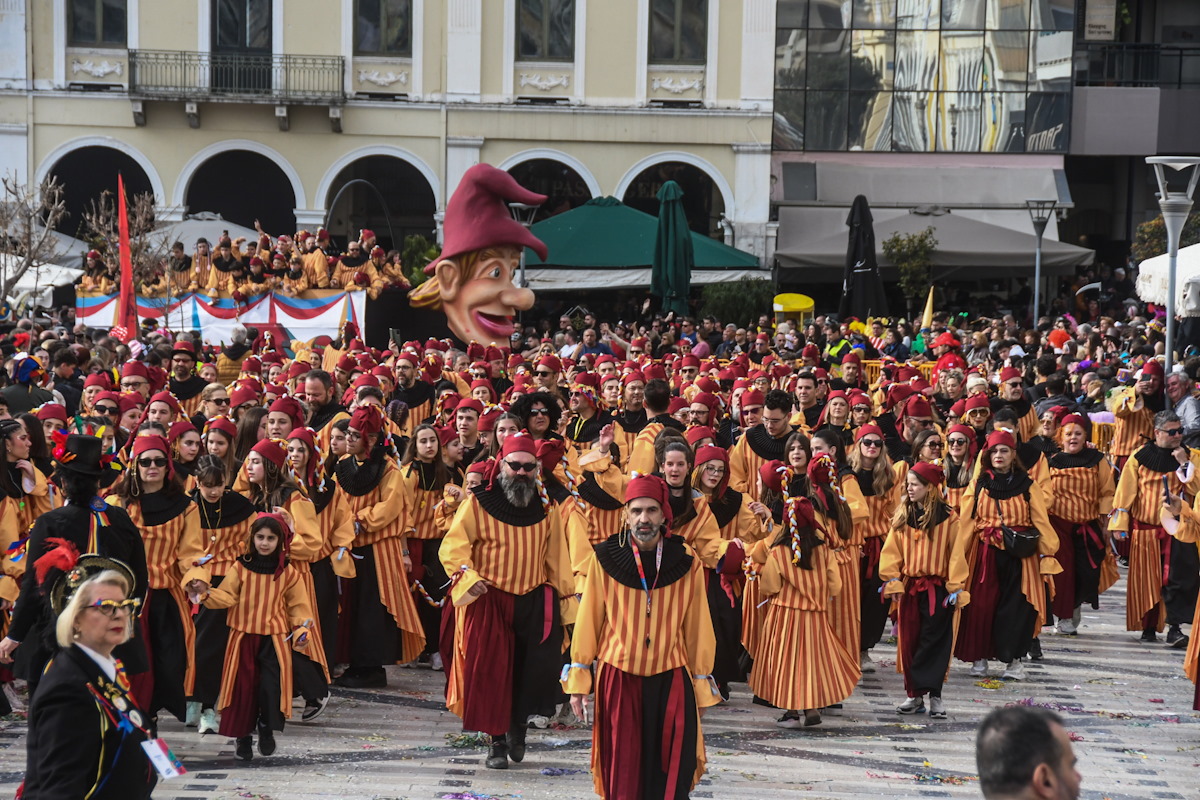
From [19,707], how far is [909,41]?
31903 millimetres

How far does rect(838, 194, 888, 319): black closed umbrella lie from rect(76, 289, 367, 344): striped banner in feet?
24.9

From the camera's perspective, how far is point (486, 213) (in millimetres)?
21172

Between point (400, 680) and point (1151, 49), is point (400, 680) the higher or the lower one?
the lower one

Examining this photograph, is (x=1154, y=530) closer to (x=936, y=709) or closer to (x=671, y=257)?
(x=936, y=709)

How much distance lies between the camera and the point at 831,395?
483 inches

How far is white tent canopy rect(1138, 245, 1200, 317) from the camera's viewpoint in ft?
53.8

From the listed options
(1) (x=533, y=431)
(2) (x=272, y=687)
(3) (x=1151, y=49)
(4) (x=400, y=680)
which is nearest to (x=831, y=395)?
(1) (x=533, y=431)

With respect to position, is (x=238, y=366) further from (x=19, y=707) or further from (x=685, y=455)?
(x=685, y=455)

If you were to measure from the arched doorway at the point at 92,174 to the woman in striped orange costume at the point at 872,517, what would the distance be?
89.1 feet

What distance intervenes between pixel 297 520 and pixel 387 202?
99.0 feet

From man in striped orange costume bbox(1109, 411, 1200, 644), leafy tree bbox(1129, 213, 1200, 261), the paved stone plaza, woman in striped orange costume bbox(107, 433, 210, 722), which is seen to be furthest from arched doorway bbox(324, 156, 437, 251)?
woman in striped orange costume bbox(107, 433, 210, 722)

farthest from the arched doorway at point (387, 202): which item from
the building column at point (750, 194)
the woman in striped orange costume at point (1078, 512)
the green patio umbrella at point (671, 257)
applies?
the woman in striped orange costume at point (1078, 512)

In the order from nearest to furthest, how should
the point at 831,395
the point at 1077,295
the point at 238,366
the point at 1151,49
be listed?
the point at 831,395 → the point at 238,366 → the point at 1077,295 → the point at 1151,49

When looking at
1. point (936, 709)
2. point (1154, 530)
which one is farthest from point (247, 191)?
point (936, 709)
